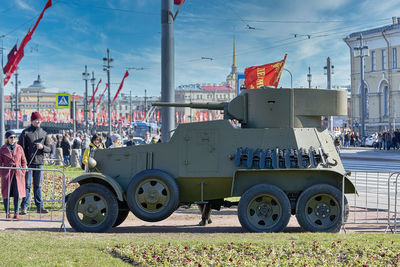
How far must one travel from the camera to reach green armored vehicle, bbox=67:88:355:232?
9.00m

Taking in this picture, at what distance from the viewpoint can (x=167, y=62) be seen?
37.4 feet

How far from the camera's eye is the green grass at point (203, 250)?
682 cm

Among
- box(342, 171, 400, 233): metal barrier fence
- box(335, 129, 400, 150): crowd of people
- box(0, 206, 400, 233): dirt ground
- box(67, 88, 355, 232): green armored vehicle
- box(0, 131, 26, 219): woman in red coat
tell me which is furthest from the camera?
box(335, 129, 400, 150): crowd of people

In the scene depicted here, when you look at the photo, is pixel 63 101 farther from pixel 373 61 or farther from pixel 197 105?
pixel 373 61

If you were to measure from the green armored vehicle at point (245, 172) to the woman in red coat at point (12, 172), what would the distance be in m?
1.67

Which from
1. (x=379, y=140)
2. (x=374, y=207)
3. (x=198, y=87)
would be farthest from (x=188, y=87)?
Result: (x=374, y=207)

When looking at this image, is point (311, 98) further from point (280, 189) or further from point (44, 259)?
point (44, 259)

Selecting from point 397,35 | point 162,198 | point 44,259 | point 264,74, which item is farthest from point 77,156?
point 397,35

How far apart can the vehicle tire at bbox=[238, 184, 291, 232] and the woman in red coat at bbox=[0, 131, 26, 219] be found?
4.66 meters

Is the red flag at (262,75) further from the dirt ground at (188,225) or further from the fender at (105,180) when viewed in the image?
the fender at (105,180)

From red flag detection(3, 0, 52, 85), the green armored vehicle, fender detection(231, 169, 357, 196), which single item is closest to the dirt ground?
the green armored vehicle

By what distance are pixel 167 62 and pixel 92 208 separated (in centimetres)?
372

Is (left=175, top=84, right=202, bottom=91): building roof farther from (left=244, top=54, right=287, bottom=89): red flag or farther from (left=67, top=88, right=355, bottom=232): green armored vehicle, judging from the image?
(left=67, top=88, right=355, bottom=232): green armored vehicle

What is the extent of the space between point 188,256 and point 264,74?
34.1ft
